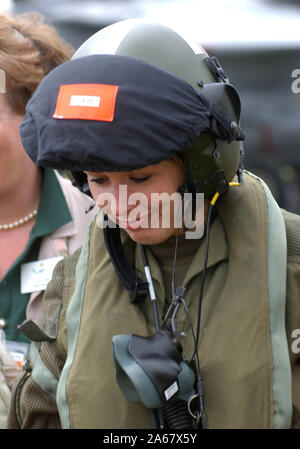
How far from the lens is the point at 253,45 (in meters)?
5.80

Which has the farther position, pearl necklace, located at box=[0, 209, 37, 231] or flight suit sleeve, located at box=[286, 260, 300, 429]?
pearl necklace, located at box=[0, 209, 37, 231]

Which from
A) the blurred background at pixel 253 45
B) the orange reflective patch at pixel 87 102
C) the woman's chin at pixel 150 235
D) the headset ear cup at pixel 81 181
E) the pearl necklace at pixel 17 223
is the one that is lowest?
the blurred background at pixel 253 45

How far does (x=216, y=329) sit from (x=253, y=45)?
15.5 feet

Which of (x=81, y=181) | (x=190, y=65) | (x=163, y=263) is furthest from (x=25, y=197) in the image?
(x=190, y=65)

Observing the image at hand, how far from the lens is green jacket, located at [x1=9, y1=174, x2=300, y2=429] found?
4.81ft

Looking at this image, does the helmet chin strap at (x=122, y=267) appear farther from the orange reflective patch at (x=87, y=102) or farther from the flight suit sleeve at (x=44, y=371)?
the orange reflective patch at (x=87, y=102)

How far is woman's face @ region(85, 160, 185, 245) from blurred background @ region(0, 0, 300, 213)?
14.4 ft

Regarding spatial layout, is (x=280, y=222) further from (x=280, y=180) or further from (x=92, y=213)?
(x=280, y=180)

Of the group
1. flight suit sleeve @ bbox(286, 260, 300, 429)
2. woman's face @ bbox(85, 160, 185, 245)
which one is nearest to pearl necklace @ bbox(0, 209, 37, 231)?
woman's face @ bbox(85, 160, 185, 245)

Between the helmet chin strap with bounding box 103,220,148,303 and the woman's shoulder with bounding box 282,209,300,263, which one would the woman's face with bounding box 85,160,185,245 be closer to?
the helmet chin strap with bounding box 103,220,148,303

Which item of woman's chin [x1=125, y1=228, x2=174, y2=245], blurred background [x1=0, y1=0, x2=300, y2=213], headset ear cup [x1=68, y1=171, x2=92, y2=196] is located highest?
headset ear cup [x1=68, y1=171, x2=92, y2=196]

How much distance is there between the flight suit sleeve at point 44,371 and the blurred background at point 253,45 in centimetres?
431

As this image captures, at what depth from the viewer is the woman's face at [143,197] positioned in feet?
4.87

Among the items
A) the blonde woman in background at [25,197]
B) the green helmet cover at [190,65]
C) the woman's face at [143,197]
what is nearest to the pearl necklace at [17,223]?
the blonde woman in background at [25,197]
